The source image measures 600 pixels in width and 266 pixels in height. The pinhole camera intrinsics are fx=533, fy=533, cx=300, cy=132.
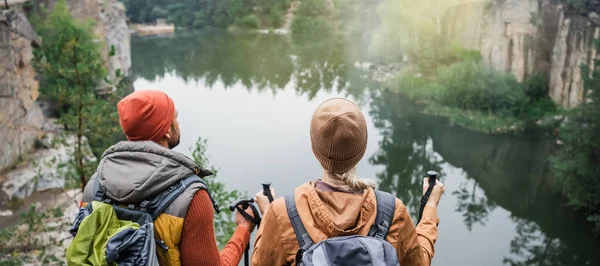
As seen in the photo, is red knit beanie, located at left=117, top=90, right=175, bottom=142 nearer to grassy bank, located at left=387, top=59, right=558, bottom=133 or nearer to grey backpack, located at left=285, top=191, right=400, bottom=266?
grey backpack, located at left=285, top=191, right=400, bottom=266

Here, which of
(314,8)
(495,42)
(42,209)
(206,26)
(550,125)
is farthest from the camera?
(206,26)

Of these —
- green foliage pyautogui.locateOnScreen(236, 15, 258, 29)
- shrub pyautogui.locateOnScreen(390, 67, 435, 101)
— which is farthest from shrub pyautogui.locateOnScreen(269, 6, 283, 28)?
shrub pyautogui.locateOnScreen(390, 67, 435, 101)

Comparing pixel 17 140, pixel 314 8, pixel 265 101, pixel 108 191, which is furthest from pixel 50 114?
pixel 314 8

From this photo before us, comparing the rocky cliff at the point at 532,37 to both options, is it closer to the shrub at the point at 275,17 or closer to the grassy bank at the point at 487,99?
the grassy bank at the point at 487,99

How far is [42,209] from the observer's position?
7059 mm

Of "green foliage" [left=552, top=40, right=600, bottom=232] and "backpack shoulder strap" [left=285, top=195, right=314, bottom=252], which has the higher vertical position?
"backpack shoulder strap" [left=285, top=195, right=314, bottom=252]

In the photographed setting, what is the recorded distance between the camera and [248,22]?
3897 cm

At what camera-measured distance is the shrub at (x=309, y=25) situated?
3625 centimetres

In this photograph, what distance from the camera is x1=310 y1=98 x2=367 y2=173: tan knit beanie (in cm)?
139

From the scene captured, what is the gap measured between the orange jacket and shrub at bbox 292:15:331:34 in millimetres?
35533

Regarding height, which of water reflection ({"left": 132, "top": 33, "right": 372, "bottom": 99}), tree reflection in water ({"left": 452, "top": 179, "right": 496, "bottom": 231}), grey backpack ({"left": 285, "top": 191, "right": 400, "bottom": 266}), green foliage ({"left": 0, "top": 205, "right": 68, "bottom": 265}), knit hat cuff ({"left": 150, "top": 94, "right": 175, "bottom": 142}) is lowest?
tree reflection in water ({"left": 452, "top": 179, "right": 496, "bottom": 231})

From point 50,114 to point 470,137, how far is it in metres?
10.6

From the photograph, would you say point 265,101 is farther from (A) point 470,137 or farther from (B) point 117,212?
(B) point 117,212

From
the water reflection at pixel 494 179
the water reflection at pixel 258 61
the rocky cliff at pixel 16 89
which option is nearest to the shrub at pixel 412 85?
the water reflection at pixel 494 179
